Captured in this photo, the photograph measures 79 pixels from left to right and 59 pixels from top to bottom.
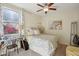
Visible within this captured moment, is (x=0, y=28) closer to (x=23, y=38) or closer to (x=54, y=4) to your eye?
(x=23, y=38)

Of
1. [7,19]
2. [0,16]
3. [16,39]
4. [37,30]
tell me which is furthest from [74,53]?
[0,16]

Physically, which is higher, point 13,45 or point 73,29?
point 73,29

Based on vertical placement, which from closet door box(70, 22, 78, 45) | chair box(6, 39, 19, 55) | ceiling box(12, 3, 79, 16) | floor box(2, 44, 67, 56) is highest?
ceiling box(12, 3, 79, 16)

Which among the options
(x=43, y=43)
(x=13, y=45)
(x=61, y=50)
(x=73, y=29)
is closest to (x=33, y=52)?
(x=43, y=43)

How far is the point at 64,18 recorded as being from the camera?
137cm

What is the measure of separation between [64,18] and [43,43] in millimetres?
503

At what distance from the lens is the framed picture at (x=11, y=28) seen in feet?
4.39

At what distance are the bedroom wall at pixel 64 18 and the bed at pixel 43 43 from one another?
0.10m

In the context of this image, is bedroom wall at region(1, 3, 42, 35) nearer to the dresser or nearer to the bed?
the bed

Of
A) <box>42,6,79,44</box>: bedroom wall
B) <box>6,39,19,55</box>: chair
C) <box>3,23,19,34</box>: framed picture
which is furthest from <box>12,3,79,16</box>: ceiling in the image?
<box>6,39,19,55</box>: chair

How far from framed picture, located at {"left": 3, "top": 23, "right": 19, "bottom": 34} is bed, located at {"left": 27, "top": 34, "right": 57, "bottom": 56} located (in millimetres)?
231

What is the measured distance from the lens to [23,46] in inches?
55.6

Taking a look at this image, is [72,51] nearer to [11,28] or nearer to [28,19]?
[28,19]

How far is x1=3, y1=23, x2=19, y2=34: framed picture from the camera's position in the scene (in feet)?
4.39
